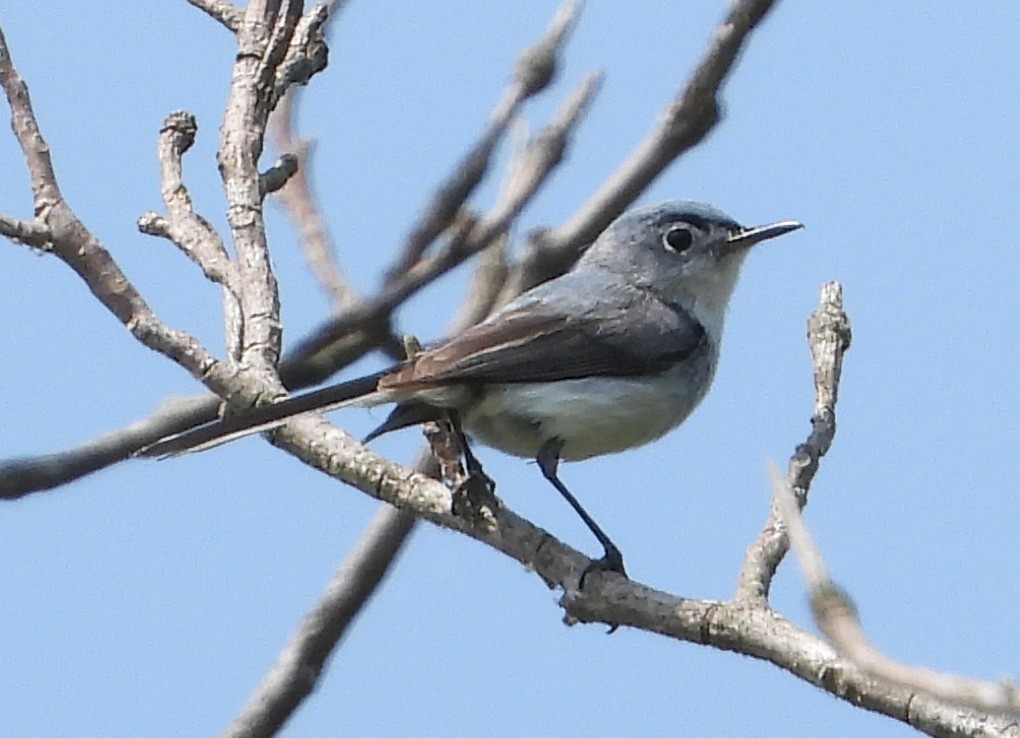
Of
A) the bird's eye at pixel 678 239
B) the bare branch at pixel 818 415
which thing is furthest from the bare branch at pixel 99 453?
the bird's eye at pixel 678 239

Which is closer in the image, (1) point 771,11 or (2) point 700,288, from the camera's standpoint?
(1) point 771,11

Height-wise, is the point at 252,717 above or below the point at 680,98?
below

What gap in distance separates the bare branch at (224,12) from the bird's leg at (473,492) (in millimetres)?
1588

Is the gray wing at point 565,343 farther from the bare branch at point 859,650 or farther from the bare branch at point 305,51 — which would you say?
the bare branch at point 859,650

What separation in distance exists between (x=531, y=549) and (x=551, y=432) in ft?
2.47

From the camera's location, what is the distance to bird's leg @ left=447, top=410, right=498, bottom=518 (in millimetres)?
3070

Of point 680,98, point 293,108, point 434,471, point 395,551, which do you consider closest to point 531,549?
point 434,471

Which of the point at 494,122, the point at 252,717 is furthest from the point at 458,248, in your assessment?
the point at 252,717

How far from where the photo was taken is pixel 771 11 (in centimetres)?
303

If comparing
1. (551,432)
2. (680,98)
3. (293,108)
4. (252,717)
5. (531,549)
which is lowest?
(252,717)

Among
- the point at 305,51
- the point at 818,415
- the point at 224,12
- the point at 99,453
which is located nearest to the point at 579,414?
the point at 818,415

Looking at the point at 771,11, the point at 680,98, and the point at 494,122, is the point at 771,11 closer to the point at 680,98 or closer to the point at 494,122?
the point at 680,98

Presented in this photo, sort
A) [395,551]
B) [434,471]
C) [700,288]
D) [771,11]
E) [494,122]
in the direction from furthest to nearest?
1. [700,288]
2. [395,551]
3. [434,471]
4. [494,122]
5. [771,11]

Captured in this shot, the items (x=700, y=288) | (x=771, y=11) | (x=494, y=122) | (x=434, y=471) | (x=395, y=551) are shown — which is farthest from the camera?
(x=700, y=288)
